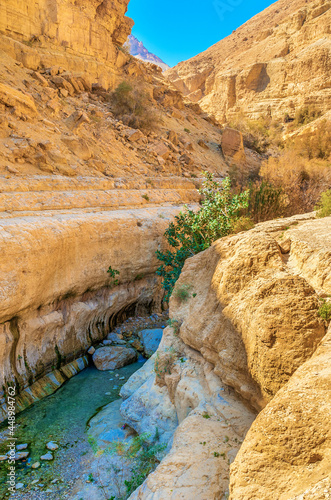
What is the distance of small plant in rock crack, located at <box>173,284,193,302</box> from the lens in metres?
5.77

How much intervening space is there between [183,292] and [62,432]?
324 cm

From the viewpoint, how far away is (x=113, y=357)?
812cm

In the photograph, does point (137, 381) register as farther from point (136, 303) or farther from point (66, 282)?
point (136, 303)

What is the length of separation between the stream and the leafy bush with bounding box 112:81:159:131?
12201 millimetres

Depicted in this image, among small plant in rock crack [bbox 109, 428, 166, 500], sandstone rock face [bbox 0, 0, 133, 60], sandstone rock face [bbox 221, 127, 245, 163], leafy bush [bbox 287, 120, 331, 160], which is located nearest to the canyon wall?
sandstone rock face [bbox 0, 0, 133, 60]

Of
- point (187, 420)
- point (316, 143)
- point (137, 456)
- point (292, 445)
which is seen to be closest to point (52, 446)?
point (137, 456)

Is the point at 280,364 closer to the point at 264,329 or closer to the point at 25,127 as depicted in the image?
the point at 264,329

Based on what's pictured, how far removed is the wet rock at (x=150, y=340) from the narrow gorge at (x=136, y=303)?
0.04m

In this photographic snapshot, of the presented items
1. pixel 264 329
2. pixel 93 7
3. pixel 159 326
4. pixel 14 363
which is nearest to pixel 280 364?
pixel 264 329

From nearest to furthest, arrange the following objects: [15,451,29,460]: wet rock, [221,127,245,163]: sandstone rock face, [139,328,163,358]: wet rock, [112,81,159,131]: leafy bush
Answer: [15,451,29,460]: wet rock
[139,328,163,358]: wet rock
[112,81,159,131]: leafy bush
[221,127,245,163]: sandstone rock face

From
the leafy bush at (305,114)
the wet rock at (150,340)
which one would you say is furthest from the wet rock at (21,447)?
the leafy bush at (305,114)

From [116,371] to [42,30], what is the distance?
1627cm

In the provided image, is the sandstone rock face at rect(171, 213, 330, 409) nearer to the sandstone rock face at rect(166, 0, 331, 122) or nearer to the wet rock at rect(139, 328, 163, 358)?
the wet rock at rect(139, 328, 163, 358)

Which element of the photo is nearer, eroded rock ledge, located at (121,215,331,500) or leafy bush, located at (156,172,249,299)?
eroded rock ledge, located at (121,215,331,500)
